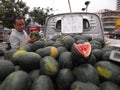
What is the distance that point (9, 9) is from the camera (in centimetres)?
3844

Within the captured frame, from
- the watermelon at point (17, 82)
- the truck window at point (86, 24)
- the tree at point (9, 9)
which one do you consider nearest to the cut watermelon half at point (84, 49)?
the watermelon at point (17, 82)

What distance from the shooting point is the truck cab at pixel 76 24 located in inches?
229

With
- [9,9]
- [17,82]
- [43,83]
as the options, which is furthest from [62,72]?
[9,9]

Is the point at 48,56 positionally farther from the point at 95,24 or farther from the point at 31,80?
the point at 95,24

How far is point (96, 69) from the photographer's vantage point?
257 centimetres

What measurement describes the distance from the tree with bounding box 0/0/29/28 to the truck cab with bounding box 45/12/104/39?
104 ft

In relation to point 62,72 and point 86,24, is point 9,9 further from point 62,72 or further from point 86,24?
point 62,72

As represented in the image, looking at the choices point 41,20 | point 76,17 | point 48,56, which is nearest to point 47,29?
point 76,17

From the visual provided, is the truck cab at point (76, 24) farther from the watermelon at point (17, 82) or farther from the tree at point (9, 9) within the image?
the tree at point (9, 9)

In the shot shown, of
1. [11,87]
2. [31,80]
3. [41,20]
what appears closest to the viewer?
[11,87]

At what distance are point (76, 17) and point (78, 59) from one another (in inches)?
147

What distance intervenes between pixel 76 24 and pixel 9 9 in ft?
111

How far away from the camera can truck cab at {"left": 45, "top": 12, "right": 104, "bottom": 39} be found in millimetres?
5820

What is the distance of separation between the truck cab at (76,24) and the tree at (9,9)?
31.7 metres
